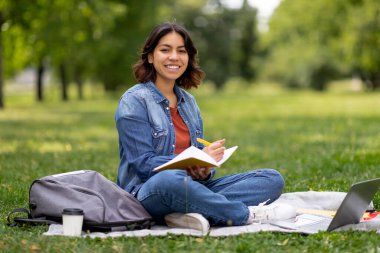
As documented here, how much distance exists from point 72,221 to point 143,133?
2.85ft

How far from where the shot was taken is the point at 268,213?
16.1 ft

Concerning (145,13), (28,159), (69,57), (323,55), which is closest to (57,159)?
(28,159)

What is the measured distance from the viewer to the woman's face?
511 cm

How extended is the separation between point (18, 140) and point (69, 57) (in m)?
17.8

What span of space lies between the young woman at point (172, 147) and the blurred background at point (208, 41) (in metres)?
0.42

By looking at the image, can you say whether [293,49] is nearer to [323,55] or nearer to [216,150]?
[323,55]

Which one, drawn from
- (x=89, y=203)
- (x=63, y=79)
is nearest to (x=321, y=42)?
(x=63, y=79)

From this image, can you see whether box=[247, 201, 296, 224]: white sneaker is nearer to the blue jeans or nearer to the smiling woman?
the blue jeans

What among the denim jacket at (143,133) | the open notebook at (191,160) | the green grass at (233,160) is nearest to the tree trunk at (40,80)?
the green grass at (233,160)

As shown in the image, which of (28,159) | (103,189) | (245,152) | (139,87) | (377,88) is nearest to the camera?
(103,189)

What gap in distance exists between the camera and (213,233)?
179 inches

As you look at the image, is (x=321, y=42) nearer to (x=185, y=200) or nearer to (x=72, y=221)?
(x=185, y=200)

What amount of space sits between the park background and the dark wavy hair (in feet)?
4.86

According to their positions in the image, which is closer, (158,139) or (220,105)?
(158,139)
